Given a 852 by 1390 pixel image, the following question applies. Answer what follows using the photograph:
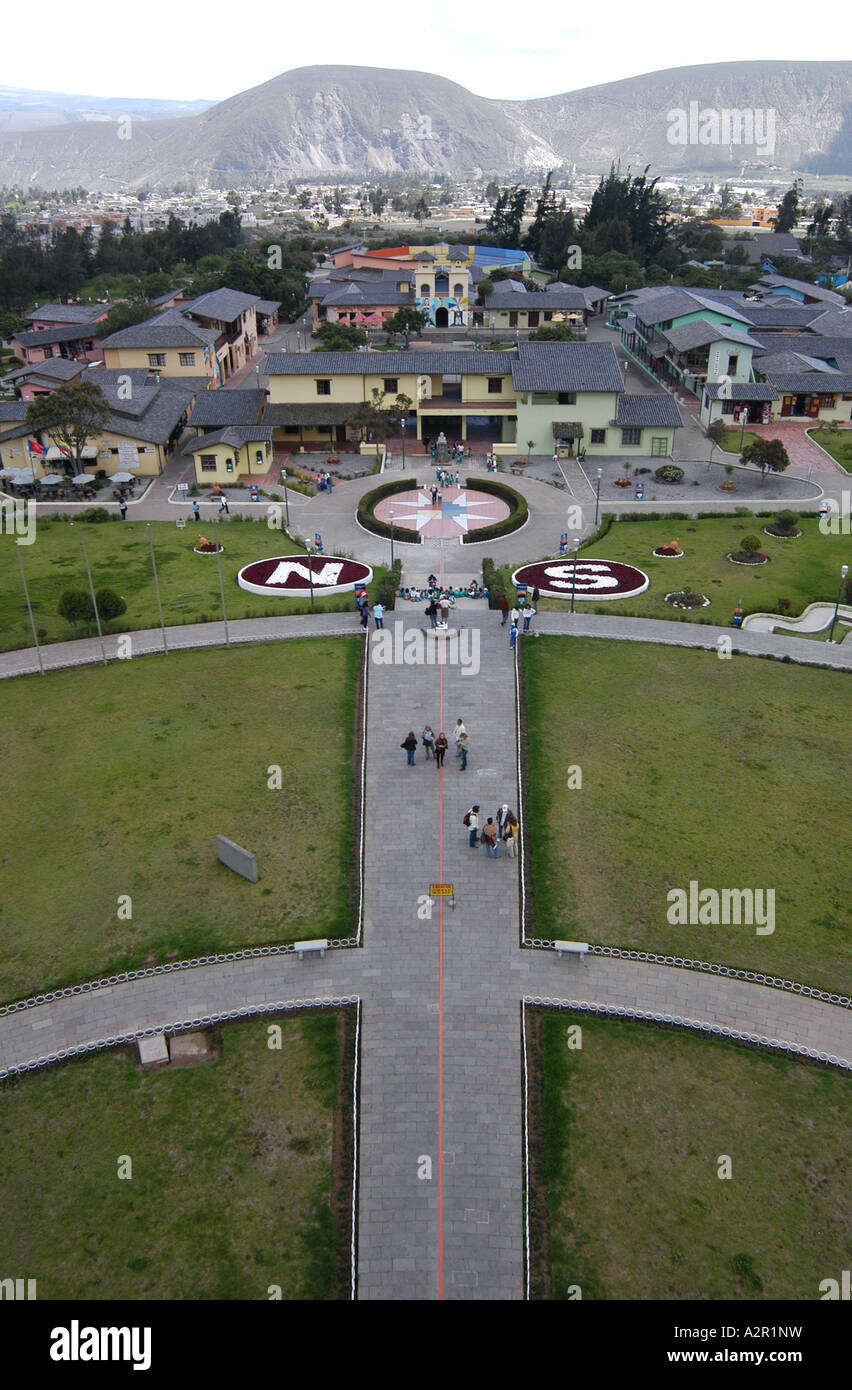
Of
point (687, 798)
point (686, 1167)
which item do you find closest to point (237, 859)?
point (686, 1167)

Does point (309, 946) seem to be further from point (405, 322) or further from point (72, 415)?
point (405, 322)

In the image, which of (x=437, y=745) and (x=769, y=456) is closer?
(x=437, y=745)

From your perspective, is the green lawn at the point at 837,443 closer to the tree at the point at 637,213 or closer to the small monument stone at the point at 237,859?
the small monument stone at the point at 237,859

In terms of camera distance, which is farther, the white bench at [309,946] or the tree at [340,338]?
the tree at [340,338]

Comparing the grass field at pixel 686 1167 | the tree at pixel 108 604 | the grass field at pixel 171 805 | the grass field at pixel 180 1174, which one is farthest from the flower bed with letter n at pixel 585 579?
the grass field at pixel 180 1174

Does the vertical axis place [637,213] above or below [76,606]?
above

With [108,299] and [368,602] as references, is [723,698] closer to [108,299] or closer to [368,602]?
[368,602]
